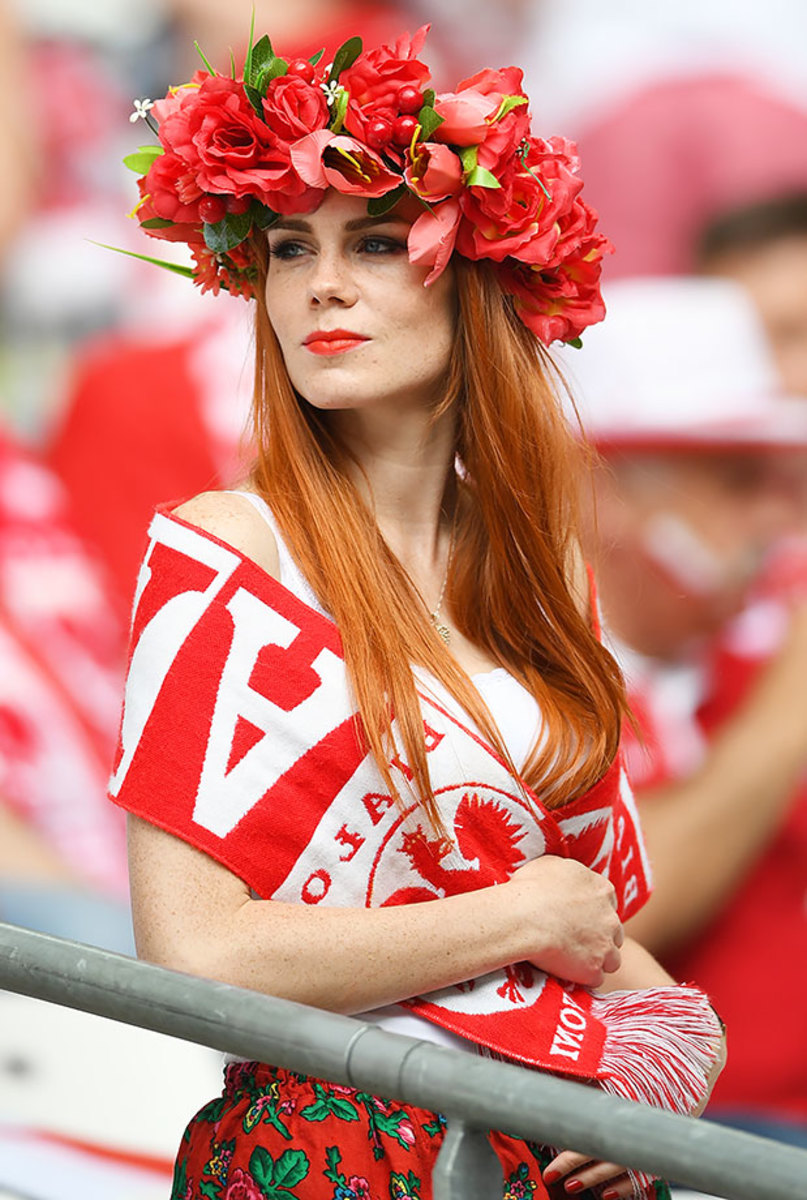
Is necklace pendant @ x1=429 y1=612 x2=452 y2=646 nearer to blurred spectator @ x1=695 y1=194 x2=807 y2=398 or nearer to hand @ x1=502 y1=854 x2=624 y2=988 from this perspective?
hand @ x1=502 y1=854 x2=624 y2=988

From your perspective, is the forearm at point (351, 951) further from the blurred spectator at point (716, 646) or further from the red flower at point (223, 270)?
the blurred spectator at point (716, 646)

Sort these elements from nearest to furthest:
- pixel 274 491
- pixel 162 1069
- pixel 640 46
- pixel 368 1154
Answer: pixel 368 1154 → pixel 274 491 → pixel 162 1069 → pixel 640 46

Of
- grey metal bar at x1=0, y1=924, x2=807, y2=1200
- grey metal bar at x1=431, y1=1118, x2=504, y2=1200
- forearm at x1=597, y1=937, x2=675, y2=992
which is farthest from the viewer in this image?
forearm at x1=597, y1=937, x2=675, y2=992

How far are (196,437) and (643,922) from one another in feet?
4.83

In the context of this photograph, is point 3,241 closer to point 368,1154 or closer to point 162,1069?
point 162,1069

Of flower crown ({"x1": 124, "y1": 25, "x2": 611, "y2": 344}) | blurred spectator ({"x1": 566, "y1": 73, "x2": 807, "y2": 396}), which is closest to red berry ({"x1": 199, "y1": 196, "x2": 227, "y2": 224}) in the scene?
flower crown ({"x1": 124, "y1": 25, "x2": 611, "y2": 344})

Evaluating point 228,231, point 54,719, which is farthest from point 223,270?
point 54,719

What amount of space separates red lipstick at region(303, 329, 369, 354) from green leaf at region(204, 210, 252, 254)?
122mm

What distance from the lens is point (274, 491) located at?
4.98 feet

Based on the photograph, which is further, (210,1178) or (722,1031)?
(722,1031)

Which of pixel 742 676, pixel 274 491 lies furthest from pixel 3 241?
pixel 274 491

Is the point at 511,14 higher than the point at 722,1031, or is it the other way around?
the point at 511,14

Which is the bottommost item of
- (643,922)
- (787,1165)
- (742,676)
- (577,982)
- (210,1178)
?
(643,922)

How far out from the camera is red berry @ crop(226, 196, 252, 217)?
1.53 meters
